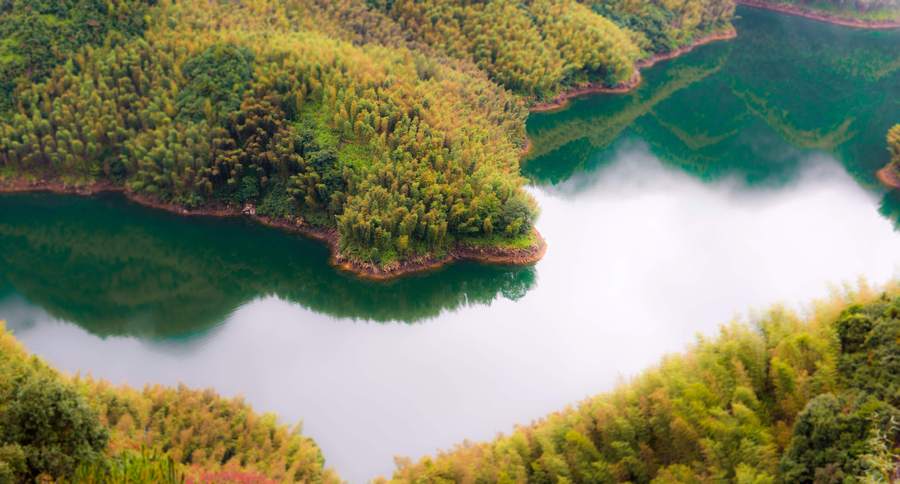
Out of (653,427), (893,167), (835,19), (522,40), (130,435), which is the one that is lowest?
(130,435)

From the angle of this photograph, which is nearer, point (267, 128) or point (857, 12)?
point (267, 128)

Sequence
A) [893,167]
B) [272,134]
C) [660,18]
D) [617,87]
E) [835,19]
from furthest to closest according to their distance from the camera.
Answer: [835,19] → [660,18] → [617,87] → [893,167] → [272,134]

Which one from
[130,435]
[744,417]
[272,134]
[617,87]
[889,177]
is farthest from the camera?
[617,87]

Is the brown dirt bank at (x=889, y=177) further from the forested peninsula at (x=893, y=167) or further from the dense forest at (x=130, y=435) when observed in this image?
the dense forest at (x=130, y=435)

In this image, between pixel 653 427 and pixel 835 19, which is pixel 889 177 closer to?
pixel 653 427

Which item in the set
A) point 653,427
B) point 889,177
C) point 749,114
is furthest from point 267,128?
point 889,177

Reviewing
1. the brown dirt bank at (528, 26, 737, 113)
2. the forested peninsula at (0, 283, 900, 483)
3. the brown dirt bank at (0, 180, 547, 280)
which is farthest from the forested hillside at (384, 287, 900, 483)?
the brown dirt bank at (528, 26, 737, 113)

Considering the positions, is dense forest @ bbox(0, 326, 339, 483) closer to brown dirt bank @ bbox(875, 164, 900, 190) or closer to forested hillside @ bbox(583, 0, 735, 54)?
brown dirt bank @ bbox(875, 164, 900, 190)

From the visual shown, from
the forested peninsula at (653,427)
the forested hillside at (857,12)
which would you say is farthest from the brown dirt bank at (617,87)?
the forested peninsula at (653,427)
